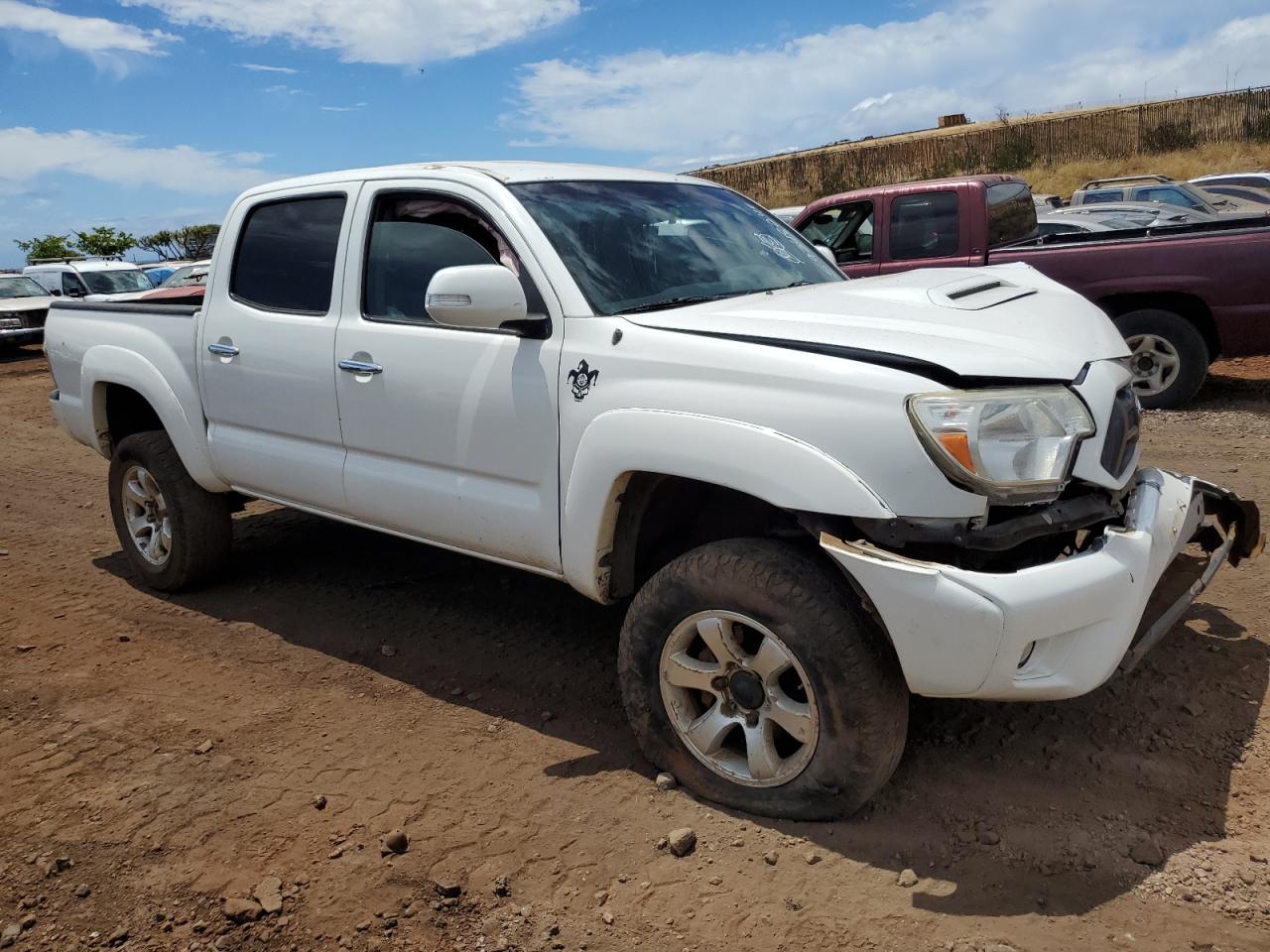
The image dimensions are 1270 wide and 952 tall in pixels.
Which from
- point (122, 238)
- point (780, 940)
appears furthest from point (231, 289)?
point (122, 238)

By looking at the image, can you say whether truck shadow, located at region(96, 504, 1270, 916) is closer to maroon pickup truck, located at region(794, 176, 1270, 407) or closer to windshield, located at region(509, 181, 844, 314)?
windshield, located at region(509, 181, 844, 314)

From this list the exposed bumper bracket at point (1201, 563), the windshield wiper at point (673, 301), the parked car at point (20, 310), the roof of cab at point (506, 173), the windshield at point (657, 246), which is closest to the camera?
the exposed bumper bracket at point (1201, 563)

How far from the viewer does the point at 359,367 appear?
375cm

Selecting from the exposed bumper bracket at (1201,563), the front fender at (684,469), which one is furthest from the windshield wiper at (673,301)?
the exposed bumper bracket at (1201,563)

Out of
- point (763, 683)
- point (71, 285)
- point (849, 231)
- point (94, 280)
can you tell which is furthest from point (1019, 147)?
point (763, 683)

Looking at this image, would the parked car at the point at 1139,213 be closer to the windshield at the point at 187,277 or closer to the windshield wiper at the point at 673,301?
the windshield wiper at the point at 673,301

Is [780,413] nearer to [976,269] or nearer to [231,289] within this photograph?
[976,269]

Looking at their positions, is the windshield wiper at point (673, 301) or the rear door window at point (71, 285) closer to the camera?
the windshield wiper at point (673, 301)

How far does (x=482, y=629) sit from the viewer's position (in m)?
4.49

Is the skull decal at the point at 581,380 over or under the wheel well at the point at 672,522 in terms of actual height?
over

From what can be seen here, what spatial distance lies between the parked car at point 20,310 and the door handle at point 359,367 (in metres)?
16.5

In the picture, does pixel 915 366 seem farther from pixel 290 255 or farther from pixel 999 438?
pixel 290 255

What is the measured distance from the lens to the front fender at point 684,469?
2.59 metres

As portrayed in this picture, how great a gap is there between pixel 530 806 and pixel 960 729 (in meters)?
1.43
